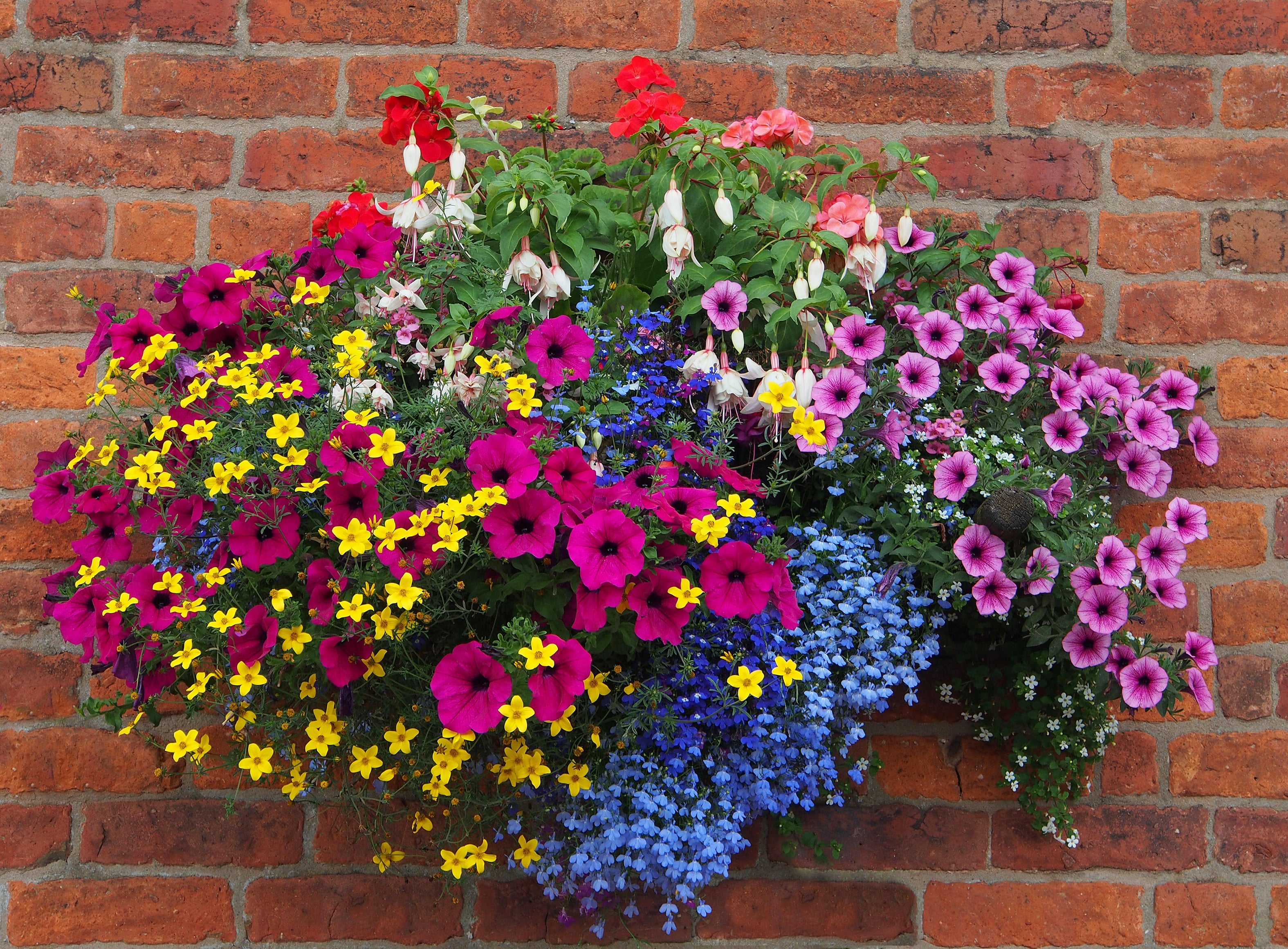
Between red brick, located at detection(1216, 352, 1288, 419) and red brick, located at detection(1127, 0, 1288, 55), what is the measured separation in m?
0.49

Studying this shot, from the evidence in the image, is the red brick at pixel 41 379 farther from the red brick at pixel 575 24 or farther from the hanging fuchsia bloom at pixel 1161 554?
the hanging fuchsia bloom at pixel 1161 554

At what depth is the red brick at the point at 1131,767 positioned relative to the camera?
1380 millimetres

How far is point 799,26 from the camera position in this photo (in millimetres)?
1525

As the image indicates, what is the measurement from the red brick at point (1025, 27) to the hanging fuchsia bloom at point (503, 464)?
3.34 feet

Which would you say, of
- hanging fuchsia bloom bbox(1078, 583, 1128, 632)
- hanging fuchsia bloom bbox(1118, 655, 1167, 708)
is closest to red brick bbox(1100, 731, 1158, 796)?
hanging fuchsia bloom bbox(1118, 655, 1167, 708)

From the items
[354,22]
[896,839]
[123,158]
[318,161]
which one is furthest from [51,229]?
[896,839]

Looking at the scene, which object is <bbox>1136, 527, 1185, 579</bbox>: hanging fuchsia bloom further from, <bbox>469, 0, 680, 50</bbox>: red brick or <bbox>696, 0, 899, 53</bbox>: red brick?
<bbox>469, 0, 680, 50</bbox>: red brick

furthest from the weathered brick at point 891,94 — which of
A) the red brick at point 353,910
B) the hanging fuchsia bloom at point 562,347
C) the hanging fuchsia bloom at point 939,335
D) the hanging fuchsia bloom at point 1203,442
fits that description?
the red brick at point 353,910

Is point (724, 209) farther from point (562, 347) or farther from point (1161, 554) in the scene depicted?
point (1161, 554)

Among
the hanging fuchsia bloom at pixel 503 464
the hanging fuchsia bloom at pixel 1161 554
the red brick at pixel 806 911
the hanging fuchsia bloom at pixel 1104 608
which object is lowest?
the red brick at pixel 806 911

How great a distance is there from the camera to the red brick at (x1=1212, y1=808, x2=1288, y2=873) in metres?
1.37

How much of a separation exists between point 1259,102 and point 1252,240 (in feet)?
0.72

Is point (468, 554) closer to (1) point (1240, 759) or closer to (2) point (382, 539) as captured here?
(2) point (382, 539)

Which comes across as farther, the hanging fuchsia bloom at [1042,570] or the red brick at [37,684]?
→ the red brick at [37,684]
